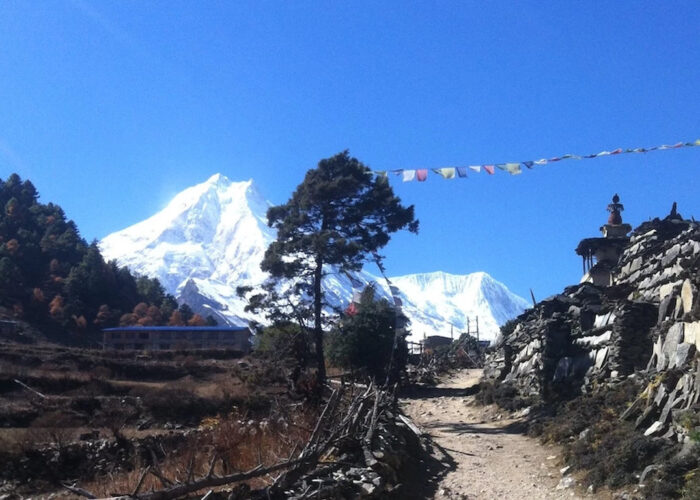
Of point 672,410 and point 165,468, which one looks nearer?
point 165,468

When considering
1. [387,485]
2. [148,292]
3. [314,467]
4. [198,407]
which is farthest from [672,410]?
[148,292]

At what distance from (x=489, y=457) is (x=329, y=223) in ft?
51.2

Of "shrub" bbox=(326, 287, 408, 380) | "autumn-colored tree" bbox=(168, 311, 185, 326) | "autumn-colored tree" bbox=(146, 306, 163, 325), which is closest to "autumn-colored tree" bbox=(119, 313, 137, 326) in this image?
"autumn-colored tree" bbox=(146, 306, 163, 325)

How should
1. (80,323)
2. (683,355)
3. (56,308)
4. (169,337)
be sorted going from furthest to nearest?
(56,308) < (80,323) < (169,337) < (683,355)

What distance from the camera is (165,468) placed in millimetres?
10445

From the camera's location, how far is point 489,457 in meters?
14.8

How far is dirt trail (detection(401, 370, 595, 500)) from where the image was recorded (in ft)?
38.5

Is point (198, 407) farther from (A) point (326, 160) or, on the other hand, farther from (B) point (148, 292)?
(B) point (148, 292)

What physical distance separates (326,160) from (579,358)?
1439 cm

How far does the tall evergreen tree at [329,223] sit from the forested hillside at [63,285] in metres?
61.6

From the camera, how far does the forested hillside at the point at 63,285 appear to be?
85.2 metres

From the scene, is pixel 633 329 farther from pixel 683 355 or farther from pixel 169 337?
pixel 169 337

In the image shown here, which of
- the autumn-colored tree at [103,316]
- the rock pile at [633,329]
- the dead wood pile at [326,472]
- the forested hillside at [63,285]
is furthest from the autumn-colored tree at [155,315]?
the dead wood pile at [326,472]

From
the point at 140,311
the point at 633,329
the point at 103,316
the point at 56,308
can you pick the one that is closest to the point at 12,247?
the point at 56,308
